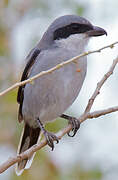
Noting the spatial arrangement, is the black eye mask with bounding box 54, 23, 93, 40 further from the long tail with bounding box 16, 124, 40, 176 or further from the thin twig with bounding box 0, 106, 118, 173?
the thin twig with bounding box 0, 106, 118, 173

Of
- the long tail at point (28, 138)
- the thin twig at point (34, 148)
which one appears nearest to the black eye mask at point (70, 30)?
the long tail at point (28, 138)

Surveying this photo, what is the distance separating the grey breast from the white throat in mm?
63

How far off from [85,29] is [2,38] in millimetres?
1976

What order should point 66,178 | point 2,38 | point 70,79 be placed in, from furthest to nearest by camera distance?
point 2,38
point 66,178
point 70,79

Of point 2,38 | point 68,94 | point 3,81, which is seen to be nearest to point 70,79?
point 68,94

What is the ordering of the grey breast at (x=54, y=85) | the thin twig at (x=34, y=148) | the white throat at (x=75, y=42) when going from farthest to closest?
the white throat at (x=75, y=42) < the grey breast at (x=54, y=85) < the thin twig at (x=34, y=148)

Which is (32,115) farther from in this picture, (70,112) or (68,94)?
(70,112)

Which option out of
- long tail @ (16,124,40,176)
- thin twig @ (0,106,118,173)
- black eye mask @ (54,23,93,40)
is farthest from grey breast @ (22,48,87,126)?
thin twig @ (0,106,118,173)

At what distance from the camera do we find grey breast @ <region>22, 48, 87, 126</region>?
4730mm

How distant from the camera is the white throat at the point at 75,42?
4.84 m

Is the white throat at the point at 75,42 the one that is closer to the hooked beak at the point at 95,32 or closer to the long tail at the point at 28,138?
the hooked beak at the point at 95,32

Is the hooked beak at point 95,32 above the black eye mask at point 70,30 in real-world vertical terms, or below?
below

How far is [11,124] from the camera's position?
20.5 ft

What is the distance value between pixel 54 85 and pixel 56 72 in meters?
0.12
